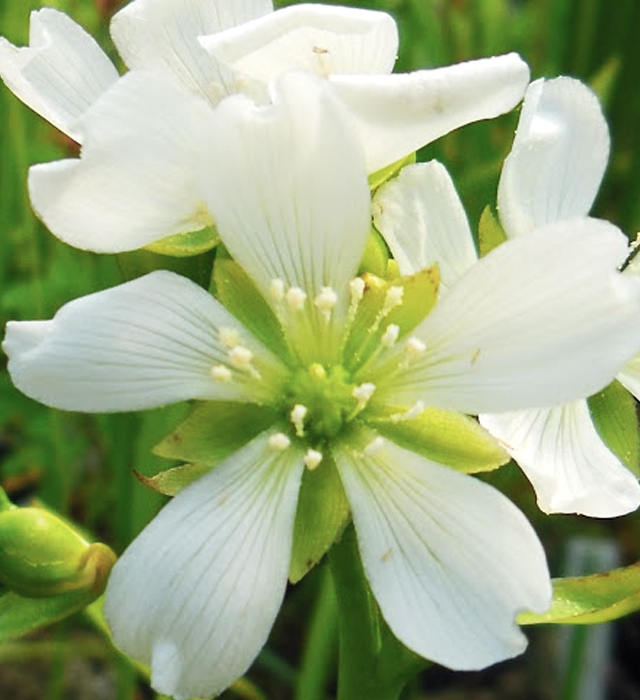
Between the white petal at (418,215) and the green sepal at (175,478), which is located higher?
the white petal at (418,215)

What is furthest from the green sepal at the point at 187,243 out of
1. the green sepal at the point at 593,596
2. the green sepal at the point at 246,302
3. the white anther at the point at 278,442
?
the green sepal at the point at 593,596

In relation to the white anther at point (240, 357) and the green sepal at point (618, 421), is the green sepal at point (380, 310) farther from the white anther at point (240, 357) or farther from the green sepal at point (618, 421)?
the green sepal at point (618, 421)

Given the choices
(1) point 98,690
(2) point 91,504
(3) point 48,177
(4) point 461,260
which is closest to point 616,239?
(4) point 461,260

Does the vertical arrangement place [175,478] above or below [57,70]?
below

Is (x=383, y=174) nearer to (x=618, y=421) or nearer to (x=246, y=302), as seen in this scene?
(x=246, y=302)

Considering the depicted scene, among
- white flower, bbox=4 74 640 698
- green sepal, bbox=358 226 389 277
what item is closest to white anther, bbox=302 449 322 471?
white flower, bbox=4 74 640 698

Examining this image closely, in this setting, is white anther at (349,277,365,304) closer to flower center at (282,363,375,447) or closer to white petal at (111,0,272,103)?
flower center at (282,363,375,447)

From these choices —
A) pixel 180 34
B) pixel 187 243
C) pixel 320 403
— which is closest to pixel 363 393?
pixel 320 403
